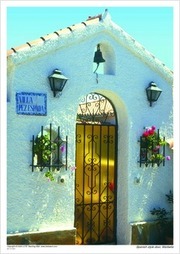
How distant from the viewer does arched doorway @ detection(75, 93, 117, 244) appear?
697 cm

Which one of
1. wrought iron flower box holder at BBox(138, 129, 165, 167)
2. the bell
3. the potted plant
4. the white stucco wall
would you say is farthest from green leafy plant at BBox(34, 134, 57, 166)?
the potted plant

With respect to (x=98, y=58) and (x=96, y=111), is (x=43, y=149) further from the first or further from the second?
(x=98, y=58)

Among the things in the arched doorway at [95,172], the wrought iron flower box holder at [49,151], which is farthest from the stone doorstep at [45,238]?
the wrought iron flower box holder at [49,151]

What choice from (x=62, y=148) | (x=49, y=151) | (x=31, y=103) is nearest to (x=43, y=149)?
(x=49, y=151)

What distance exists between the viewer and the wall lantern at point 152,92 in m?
7.20

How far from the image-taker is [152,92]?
23.7 ft

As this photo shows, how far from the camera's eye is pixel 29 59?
6082 millimetres

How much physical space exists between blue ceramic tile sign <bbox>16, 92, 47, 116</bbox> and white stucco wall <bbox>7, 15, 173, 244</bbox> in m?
0.06

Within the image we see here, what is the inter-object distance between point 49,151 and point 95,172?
116 cm

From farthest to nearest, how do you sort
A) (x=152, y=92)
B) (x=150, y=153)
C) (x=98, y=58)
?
(x=150, y=153), (x=152, y=92), (x=98, y=58)

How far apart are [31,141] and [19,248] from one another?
147 centimetres

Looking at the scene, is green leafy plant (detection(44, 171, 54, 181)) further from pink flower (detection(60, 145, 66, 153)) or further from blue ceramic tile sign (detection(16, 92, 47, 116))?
blue ceramic tile sign (detection(16, 92, 47, 116))

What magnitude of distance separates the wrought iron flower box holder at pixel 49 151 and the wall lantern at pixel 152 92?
1.71 meters

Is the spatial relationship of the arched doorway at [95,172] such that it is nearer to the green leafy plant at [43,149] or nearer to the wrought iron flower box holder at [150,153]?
the wrought iron flower box holder at [150,153]
